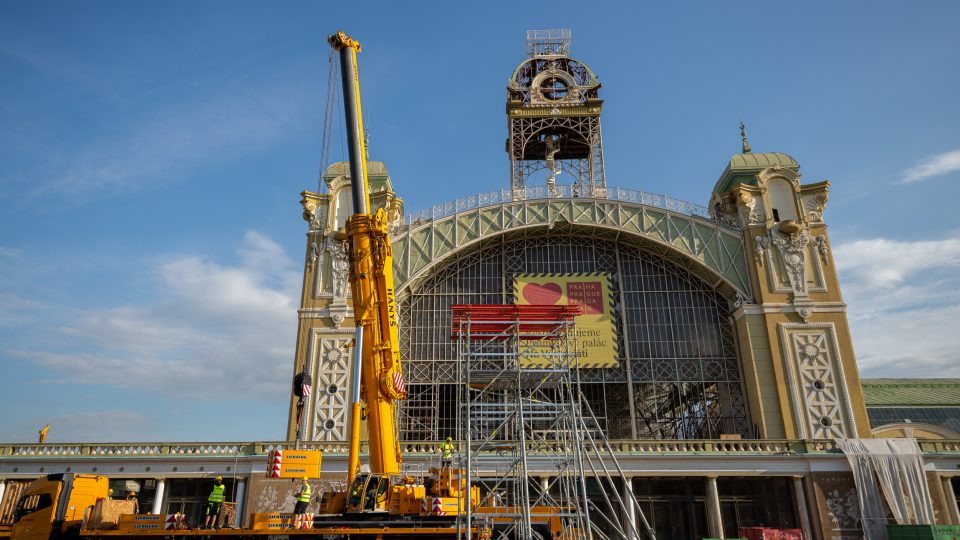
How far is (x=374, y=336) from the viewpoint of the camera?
66.6 ft

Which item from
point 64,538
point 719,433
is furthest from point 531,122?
point 64,538

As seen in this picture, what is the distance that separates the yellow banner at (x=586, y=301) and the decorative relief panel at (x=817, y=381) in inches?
359

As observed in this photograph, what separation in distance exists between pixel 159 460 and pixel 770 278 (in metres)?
32.5

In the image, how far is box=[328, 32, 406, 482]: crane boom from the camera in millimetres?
19484

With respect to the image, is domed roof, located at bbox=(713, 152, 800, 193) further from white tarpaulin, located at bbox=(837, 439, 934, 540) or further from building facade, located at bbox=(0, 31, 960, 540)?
white tarpaulin, located at bbox=(837, 439, 934, 540)

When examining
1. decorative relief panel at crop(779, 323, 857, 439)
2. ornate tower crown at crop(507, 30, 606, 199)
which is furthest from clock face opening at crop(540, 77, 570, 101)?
decorative relief panel at crop(779, 323, 857, 439)

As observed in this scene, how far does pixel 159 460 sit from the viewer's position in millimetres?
28859

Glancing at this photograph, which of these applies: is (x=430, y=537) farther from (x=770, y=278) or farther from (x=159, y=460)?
(x=770, y=278)

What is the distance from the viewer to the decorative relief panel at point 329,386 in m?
31.4

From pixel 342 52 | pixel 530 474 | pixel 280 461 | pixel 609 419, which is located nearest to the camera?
pixel 280 461

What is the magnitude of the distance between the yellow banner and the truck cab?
22279 millimetres

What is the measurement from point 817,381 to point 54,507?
32922 millimetres

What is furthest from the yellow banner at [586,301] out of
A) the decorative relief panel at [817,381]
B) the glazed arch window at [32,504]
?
the glazed arch window at [32,504]

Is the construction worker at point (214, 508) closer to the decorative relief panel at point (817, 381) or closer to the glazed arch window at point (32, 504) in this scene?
the glazed arch window at point (32, 504)
